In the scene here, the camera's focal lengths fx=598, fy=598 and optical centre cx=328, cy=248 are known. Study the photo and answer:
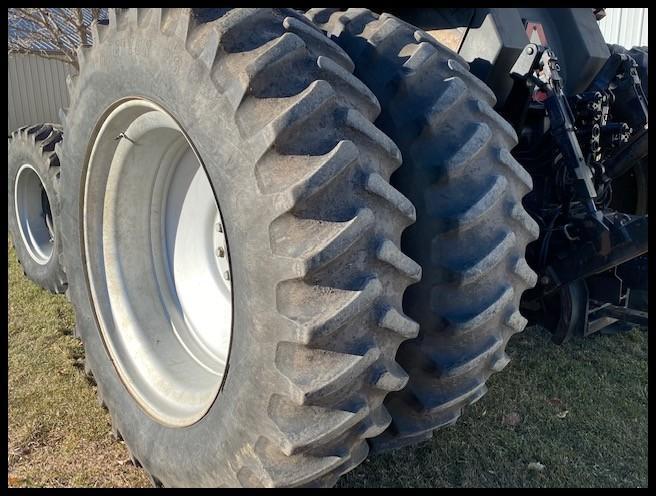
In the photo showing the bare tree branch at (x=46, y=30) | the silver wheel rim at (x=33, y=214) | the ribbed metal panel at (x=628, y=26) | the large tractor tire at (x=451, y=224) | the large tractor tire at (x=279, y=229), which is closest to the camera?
the large tractor tire at (x=279, y=229)

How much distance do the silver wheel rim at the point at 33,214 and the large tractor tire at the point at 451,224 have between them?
363 centimetres

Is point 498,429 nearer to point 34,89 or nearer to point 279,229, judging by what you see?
point 279,229

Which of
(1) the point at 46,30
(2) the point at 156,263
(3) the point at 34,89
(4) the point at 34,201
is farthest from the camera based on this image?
(3) the point at 34,89

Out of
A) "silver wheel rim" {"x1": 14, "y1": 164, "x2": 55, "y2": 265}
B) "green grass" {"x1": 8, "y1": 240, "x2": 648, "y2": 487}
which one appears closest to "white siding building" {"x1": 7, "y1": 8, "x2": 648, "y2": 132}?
"silver wheel rim" {"x1": 14, "y1": 164, "x2": 55, "y2": 265}

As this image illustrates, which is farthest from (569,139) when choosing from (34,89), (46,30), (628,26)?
(34,89)

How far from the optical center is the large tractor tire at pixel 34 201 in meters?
4.21

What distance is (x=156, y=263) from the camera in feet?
8.57

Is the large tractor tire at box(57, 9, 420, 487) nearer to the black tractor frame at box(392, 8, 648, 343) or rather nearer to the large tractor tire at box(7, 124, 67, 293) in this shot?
the black tractor frame at box(392, 8, 648, 343)

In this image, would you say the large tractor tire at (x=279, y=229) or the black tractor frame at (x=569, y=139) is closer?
the large tractor tire at (x=279, y=229)

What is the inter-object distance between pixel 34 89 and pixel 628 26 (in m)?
14.0

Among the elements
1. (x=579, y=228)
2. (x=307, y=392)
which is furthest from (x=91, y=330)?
(x=579, y=228)

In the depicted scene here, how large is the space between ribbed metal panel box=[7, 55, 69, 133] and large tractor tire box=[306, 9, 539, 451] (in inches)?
617

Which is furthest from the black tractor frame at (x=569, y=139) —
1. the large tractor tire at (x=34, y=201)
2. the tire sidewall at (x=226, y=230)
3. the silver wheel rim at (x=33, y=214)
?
the silver wheel rim at (x=33, y=214)

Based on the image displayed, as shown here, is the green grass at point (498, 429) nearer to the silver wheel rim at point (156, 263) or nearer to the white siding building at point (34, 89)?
the silver wheel rim at point (156, 263)
